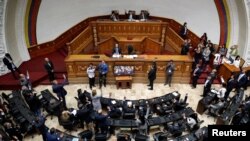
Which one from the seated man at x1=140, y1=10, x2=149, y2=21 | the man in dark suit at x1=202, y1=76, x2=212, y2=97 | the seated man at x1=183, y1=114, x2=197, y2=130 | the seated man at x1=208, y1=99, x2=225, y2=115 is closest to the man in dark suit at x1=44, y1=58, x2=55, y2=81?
the seated man at x1=183, y1=114, x2=197, y2=130

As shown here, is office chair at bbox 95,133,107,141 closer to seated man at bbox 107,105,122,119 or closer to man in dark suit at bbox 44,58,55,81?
seated man at bbox 107,105,122,119

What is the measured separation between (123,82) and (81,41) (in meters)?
4.00

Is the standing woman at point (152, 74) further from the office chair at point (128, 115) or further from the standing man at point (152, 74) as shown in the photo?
the office chair at point (128, 115)

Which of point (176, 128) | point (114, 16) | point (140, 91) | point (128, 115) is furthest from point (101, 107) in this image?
point (114, 16)

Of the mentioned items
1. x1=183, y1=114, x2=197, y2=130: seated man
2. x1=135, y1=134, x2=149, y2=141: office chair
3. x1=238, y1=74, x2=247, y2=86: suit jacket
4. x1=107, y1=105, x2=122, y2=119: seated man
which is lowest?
x1=135, y1=134, x2=149, y2=141: office chair

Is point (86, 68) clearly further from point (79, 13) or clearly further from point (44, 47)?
point (79, 13)

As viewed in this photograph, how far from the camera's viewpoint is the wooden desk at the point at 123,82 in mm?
10875

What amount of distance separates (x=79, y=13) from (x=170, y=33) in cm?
546

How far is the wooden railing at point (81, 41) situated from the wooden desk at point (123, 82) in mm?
3021

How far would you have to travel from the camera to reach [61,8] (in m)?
13.9

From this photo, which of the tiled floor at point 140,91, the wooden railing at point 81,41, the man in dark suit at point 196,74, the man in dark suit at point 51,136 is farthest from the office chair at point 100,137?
the wooden railing at point 81,41

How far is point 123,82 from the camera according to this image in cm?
1095

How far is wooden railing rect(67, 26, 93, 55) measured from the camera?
12.6m

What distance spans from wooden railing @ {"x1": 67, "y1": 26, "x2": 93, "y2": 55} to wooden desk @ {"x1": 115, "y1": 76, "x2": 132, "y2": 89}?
119 inches
